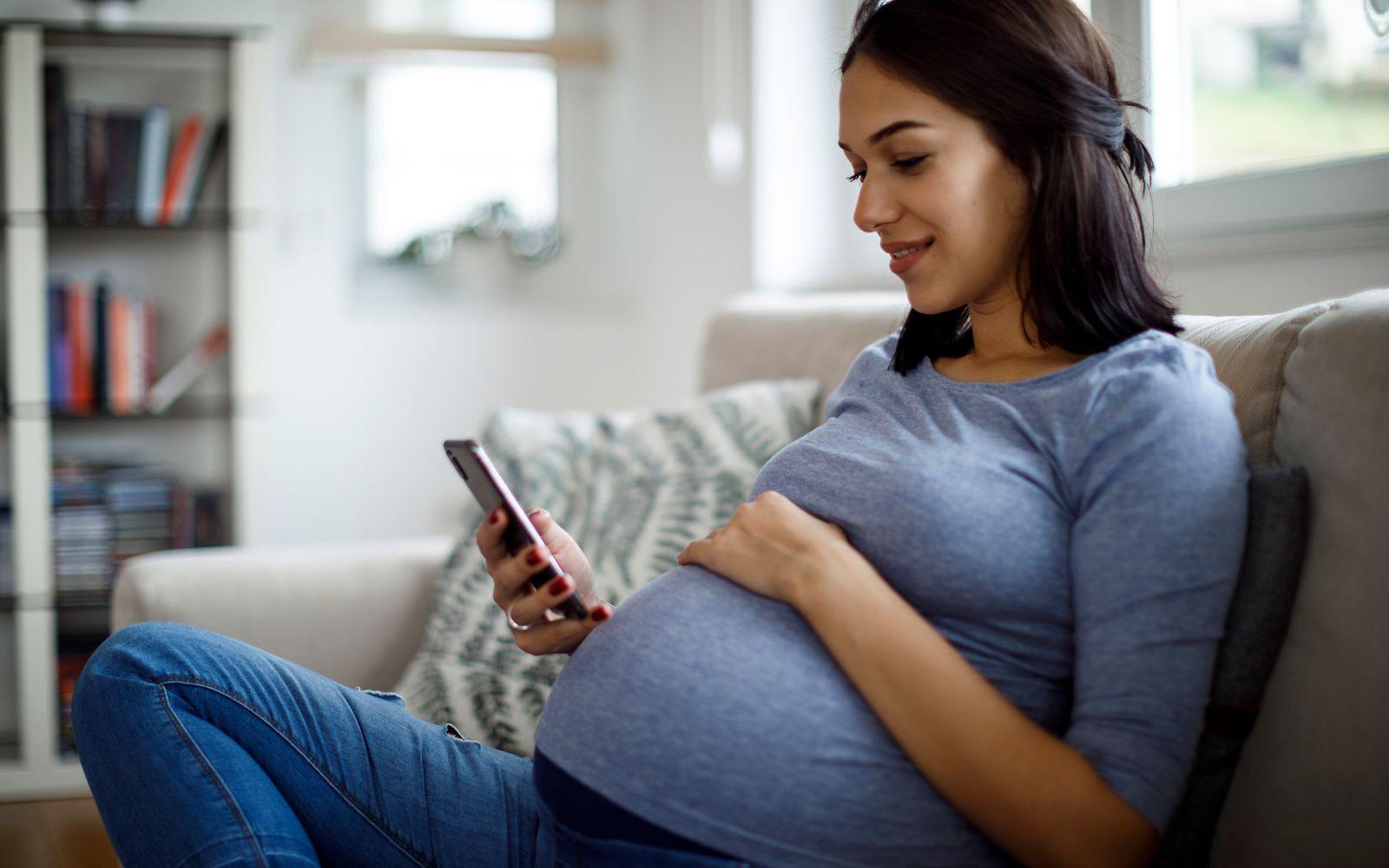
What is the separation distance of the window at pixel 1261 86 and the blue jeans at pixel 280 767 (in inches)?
43.7

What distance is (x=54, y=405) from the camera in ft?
8.82

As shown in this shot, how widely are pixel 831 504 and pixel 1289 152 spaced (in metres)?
0.85

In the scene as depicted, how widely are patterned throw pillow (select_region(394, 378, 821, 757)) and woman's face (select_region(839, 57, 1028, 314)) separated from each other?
0.49 m

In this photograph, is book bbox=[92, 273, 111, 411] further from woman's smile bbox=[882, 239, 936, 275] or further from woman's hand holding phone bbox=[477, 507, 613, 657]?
woman's smile bbox=[882, 239, 936, 275]

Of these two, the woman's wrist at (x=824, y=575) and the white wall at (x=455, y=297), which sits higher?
the white wall at (x=455, y=297)

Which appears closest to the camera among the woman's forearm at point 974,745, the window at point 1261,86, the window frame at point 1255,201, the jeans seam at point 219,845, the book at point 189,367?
the woman's forearm at point 974,745

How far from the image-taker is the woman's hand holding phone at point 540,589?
1012 mm

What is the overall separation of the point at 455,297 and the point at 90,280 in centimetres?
86

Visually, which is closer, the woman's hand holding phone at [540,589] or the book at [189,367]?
the woman's hand holding phone at [540,589]

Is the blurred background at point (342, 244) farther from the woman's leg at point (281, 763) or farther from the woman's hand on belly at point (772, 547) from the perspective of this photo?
Result: the woman's leg at point (281, 763)

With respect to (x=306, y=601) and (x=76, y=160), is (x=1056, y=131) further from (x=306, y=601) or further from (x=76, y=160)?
(x=76, y=160)

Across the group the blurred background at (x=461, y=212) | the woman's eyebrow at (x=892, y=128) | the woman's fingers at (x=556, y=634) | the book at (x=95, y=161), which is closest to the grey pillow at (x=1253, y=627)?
the woman's eyebrow at (x=892, y=128)

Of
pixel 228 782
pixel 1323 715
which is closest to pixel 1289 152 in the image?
Result: pixel 1323 715

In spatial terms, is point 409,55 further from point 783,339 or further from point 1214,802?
point 1214,802
